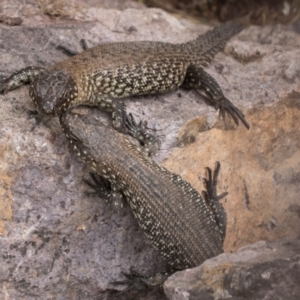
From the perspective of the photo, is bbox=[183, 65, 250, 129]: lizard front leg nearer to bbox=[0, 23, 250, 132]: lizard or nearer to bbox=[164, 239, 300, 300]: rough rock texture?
bbox=[0, 23, 250, 132]: lizard

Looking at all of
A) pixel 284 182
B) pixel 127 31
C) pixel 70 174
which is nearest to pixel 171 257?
pixel 70 174

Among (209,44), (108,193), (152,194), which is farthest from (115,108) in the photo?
(209,44)

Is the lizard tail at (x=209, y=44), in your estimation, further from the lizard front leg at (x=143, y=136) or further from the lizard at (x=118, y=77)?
the lizard front leg at (x=143, y=136)

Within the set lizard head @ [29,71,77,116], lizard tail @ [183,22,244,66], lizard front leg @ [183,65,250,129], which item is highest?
lizard tail @ [183,22,244,66]

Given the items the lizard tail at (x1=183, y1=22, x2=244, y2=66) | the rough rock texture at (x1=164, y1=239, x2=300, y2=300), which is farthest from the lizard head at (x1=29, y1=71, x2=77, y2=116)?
the rough rock texture at (x1=164, y1=239, x2=300, y2=300)

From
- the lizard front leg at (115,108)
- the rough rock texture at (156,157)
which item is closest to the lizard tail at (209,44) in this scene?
the rough rock texture at (156,157)

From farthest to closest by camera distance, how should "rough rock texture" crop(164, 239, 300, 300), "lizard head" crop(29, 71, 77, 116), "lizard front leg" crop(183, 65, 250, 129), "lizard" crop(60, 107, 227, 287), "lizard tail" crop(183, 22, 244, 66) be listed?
"lizard tail" crop(183, 22, 244, 66)
"lizard front leg" crop(183, 65, 250, 129)
"lizard head" crop(29, 71, 77, 116)
"lizard" crop(60, 107, 227, 287)
"rough rock texture" crop(164, 239, 300, 300)

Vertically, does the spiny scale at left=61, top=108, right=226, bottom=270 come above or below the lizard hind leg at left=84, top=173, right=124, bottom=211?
above

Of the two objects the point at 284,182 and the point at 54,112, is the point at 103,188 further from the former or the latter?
the point at 284,182
